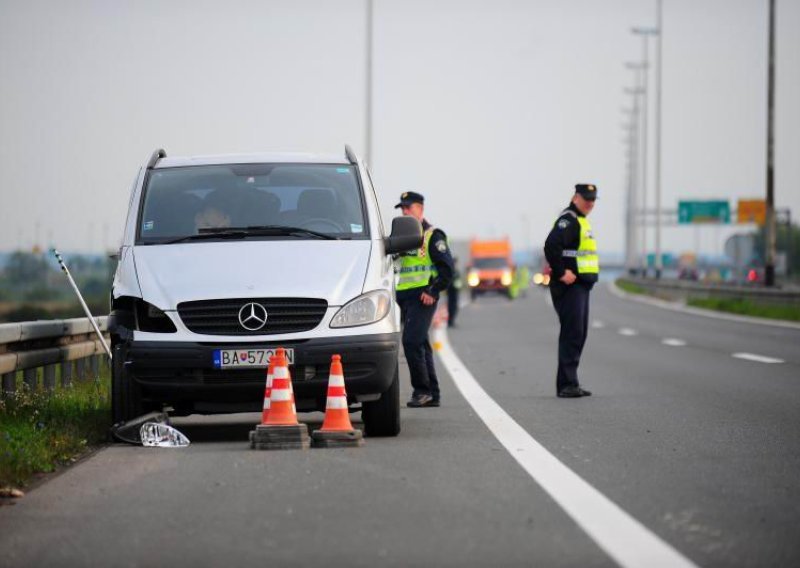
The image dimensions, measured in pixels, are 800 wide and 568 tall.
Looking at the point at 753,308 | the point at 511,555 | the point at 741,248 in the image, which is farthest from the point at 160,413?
the point at 741,248

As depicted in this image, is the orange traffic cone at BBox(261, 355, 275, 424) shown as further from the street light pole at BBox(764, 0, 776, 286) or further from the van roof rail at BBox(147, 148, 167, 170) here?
the street light pole at BBox(764, 0, 776, 286)

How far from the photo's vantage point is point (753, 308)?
135ft

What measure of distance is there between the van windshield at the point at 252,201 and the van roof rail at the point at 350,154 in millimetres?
134

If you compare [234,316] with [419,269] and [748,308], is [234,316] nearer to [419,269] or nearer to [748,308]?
[419,269]

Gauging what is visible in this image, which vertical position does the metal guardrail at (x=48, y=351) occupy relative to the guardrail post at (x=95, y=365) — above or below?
above

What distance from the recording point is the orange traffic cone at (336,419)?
10250 mm

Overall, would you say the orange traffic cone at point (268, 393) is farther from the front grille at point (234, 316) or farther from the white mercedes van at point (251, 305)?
the front grille at point (234, 316)

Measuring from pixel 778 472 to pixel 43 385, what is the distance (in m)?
6.79

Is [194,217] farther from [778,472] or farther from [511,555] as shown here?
[511,555]

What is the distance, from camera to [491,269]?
234ft

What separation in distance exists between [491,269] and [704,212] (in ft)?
124

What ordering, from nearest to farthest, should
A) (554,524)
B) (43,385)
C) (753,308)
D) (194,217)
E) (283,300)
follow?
(554,524)
(283,300)
(194,217)
(43,385)
(753,308)

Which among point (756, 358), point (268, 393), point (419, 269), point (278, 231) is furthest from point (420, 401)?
point (756, 358)

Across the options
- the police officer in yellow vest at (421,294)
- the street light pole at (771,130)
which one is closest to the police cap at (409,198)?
the police officer in yellow vest at (421,294)
